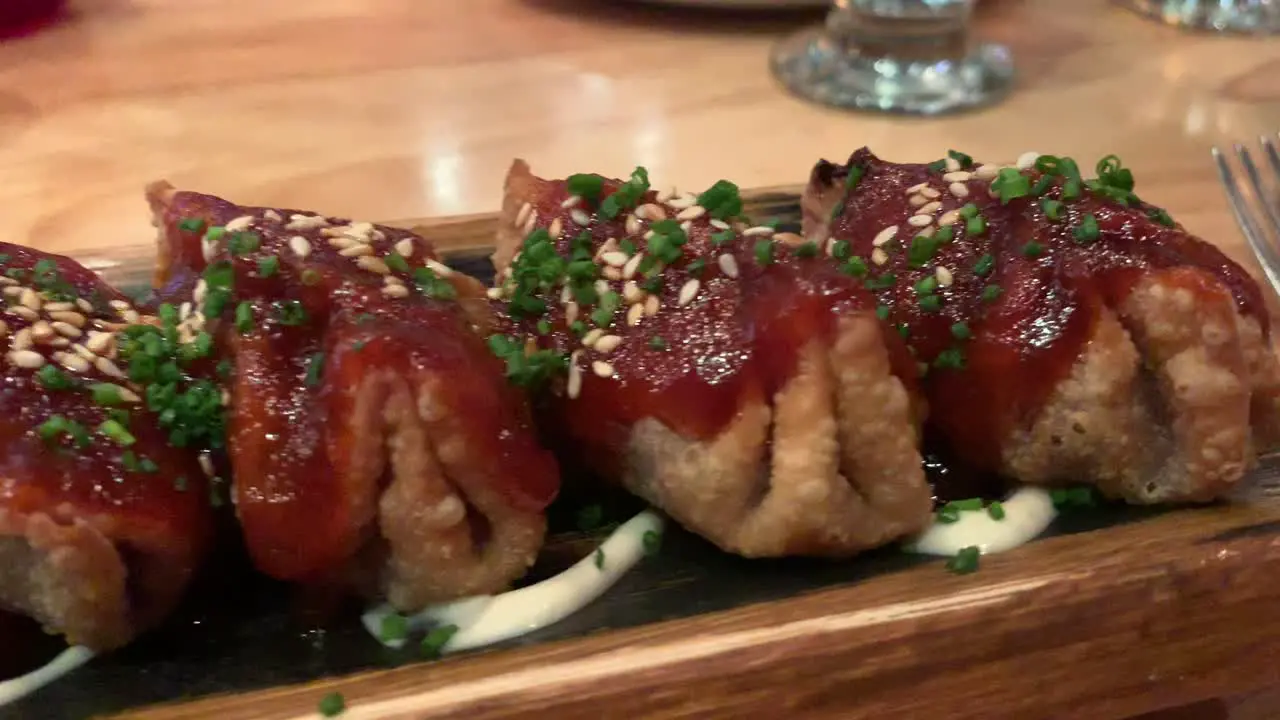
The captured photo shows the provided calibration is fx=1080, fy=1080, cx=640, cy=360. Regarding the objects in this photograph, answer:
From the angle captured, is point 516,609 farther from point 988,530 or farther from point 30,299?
point 30,299

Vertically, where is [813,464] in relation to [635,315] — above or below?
below

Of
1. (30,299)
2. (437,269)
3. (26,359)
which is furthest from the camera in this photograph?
(437,269)

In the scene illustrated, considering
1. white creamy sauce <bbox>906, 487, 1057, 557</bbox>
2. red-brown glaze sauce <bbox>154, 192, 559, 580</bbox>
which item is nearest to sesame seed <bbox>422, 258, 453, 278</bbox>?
red-brown glaze sauce <bbox>154, 192, 559, 580</bbox>

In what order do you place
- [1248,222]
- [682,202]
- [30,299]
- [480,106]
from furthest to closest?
[480,106] < [1248,222] < [682,202] < [30,299]

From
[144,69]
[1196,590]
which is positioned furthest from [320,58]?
[1196,590]

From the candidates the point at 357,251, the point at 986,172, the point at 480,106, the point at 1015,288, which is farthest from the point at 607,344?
the point at 480,106

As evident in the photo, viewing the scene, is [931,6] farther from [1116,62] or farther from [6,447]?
[6,447]

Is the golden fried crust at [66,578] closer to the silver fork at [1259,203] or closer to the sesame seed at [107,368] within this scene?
the sesame seed at [107,368]
